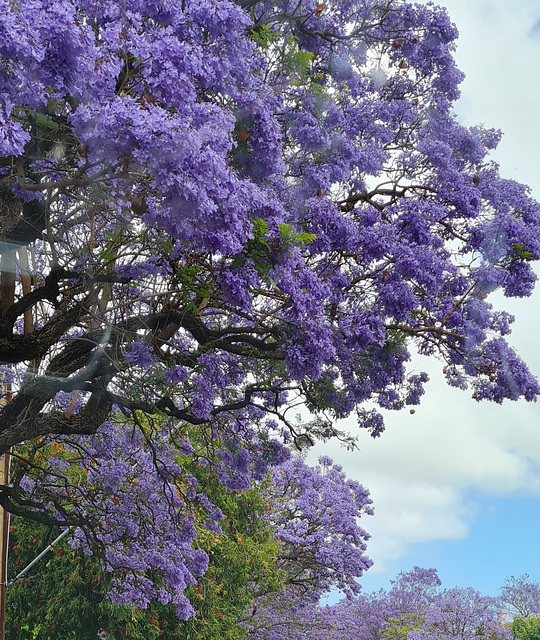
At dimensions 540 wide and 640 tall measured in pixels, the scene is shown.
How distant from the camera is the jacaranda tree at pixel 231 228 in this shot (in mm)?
6141

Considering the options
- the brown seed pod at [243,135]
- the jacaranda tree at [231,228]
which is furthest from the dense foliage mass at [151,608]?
the brown seed pod at [243,135]

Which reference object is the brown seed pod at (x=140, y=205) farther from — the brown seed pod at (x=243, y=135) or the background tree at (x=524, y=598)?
the background tree at (x=524, y=598)

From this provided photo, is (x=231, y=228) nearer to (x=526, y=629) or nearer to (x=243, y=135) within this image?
(x=243, y=135)

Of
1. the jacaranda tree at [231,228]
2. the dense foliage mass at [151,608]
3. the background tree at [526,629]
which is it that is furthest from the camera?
the background tree at [526,629]

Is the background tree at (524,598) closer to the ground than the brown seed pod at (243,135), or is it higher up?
higher up

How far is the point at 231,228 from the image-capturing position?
653 cm

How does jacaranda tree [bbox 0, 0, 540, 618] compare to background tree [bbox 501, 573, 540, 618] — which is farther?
background tree [bbox 501, 573, 540, 618]

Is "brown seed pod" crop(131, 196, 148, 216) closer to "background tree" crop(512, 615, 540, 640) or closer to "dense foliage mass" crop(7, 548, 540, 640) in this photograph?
"dense foliage mass" crop(7, 548, 540, 640)

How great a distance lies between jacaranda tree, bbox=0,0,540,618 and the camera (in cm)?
614

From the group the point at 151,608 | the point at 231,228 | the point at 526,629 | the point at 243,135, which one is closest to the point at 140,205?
the point at 231,228

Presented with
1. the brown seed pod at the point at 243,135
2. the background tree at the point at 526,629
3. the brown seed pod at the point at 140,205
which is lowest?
the brown seed pod at the point at 140,205

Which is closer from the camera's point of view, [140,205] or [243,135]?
[140,205]

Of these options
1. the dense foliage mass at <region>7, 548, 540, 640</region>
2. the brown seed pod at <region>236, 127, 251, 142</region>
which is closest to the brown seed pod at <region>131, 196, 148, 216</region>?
the brown seed pod at <region>236, 127, 251, 142</region>

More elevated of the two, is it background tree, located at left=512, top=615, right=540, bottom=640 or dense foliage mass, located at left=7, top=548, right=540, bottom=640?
background tree, located at left=512, top=615, right=540, bottom=640
